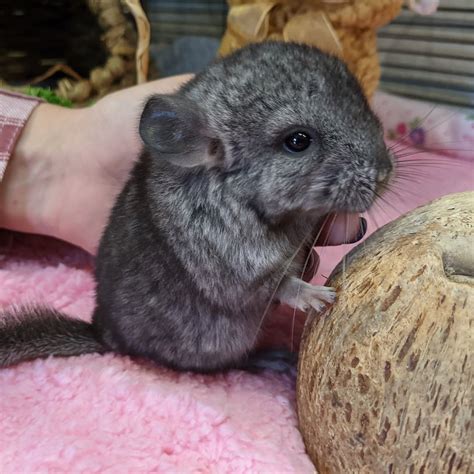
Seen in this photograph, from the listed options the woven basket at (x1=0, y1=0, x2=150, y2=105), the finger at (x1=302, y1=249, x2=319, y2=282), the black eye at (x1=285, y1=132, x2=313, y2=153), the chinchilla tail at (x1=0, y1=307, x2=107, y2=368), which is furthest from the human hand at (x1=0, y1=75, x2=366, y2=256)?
the black eye at (x1=285, y1=132, x2=313, y2=153)

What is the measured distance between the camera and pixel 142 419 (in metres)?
1.24

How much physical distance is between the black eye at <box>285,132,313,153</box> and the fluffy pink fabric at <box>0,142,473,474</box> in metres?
0.51

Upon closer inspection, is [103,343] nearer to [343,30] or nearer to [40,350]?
[40,350]

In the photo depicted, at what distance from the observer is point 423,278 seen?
92 cm

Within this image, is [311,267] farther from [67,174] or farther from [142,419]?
[67,174]

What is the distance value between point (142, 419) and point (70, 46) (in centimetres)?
191

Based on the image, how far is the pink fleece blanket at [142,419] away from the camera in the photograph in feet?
3.65

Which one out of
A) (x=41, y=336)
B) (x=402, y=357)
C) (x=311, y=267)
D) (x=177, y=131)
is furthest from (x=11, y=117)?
(x=402, y=357)

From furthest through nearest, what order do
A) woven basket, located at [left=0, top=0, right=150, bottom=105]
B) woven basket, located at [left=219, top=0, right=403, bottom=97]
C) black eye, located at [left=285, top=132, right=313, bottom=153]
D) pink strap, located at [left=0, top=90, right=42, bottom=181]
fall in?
woven basket, located at [left=0, top=0, right=150, bottom=105] < woven basket, located at [left=219, top=0, right=403, bottom=97] < pink strap, located at [left=0, top=90, right=42, bottom=181] < black eye, located at [left=285, top=132, right=313, bottom=153]

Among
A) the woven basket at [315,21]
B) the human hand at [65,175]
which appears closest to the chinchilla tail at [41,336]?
the human hand at [65,175]

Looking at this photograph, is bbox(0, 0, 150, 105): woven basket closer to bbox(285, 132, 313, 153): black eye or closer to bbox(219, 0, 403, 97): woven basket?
bbox(219, 0, 403, 97): woven basket

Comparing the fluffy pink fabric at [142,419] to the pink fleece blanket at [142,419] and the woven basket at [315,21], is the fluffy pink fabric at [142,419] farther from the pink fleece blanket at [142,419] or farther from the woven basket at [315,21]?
the woven basket at [315,21]

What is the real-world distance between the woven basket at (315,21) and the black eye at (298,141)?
2.98 feet

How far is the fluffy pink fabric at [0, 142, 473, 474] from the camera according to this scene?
3.65ft
